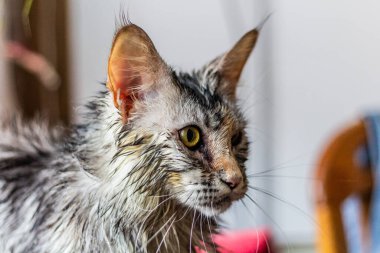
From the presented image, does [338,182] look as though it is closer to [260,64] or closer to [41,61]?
[260,64]

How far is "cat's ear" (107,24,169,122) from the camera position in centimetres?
31

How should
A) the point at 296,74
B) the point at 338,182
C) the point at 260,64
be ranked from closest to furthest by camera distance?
the point at 260,64 → the point at 338,182 → the point at 296,74

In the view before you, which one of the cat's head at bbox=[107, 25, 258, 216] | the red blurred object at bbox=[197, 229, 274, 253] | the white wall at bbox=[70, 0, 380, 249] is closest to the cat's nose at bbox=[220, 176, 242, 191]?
the cat's head at bbox=[107, 25, 258, 216]

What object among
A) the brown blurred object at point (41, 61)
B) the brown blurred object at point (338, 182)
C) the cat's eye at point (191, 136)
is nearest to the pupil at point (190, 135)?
the cat's eye at point (191, 136)

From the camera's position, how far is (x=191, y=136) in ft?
1.21

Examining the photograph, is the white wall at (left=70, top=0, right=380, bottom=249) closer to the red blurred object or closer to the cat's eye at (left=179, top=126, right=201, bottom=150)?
the red blurred object

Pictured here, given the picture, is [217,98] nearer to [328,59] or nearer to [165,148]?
[165,148]

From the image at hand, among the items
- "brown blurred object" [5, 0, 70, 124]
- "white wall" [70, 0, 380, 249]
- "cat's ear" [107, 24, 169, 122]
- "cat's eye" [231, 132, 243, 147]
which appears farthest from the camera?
"white wall" [70, 0, 380, 249]

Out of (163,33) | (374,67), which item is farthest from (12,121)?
(374,67)

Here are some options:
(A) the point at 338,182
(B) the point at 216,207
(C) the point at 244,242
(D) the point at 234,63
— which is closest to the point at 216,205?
(B) the point at 216,207

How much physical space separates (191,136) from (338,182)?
75cm

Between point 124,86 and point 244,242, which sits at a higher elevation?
point 124,86

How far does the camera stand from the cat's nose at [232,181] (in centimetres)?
36

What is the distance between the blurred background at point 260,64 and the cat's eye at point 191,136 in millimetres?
70
